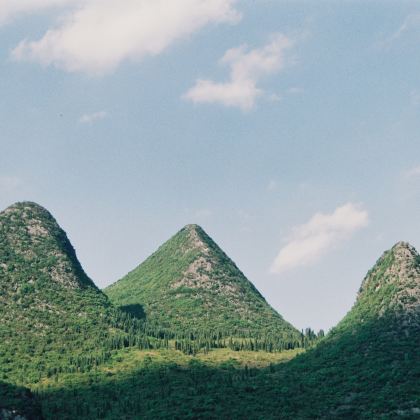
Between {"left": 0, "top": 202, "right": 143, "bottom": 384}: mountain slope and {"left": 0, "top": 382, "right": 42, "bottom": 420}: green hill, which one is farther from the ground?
{"left": 0, "top": 202, "right": 143, "bottom": 384}: mountain slope

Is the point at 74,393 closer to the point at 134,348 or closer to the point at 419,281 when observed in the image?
the point at 134,348

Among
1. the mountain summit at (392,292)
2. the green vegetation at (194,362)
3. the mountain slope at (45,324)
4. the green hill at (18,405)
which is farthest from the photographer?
the mountain slope at (45,324)

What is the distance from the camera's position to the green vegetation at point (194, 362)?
421 ft

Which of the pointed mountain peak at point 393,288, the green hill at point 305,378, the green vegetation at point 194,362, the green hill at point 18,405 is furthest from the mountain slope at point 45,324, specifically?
the pointed mountain peak at point 393,288

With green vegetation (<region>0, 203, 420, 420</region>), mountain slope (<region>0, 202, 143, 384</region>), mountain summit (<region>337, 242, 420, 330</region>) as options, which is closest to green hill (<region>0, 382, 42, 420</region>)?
green vegetation (<region>0, 203, 420, 420</region>)

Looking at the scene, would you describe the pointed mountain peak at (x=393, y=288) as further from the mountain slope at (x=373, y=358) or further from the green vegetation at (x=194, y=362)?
the green vegetation at (x=194, y=362)

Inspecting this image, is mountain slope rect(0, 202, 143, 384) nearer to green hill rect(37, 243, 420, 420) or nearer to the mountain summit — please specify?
green hill rect(37, 243, 420, 420)

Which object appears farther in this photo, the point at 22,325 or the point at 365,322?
the point at 22,325

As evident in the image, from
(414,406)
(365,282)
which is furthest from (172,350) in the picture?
(414,406)

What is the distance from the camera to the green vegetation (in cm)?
12838

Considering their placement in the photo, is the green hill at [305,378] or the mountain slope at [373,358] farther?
the mountain slope at [373,358]

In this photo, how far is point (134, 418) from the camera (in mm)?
125188

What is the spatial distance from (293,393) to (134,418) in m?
32.9

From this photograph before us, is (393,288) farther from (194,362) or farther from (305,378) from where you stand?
(194,362)
